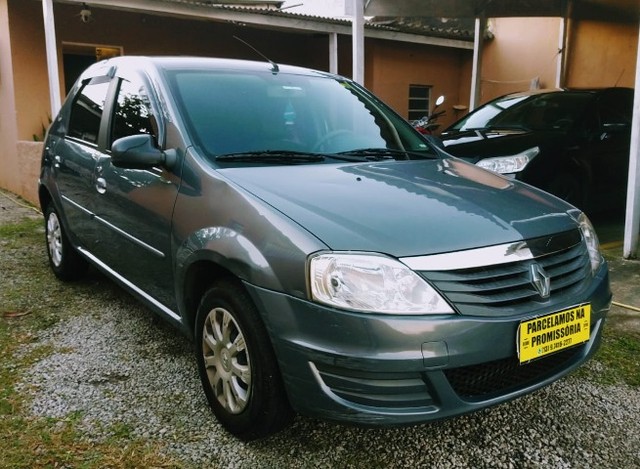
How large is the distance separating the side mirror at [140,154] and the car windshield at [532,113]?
14.3ft

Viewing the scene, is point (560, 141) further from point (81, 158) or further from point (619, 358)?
point (81, 158)

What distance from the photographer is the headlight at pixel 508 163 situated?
206 inches

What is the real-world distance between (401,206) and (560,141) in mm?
3850

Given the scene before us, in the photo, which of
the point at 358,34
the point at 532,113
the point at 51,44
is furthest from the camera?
the point at 51,44

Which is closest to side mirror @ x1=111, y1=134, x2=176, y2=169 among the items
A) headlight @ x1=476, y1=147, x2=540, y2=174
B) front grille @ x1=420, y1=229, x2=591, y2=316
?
front grille @ x1=420, y1=229, x2=591, y2=316

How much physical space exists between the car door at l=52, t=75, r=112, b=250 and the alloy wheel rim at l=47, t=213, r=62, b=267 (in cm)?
36

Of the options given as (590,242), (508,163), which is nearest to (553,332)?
(590,242)

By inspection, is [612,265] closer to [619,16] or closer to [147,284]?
[147,284]

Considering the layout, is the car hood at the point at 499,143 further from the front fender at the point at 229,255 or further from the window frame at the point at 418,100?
the window frame at the point at 418,100

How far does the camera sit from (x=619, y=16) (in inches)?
399

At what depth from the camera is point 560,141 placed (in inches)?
218

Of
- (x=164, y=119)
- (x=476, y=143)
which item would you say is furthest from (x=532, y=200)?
(x=476, y=143)

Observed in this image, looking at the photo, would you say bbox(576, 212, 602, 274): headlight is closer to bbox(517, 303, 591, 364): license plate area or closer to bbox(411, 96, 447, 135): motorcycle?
bbox(517, 303, 591, 364): license plate area

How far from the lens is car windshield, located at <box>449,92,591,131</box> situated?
5953 millimetres
